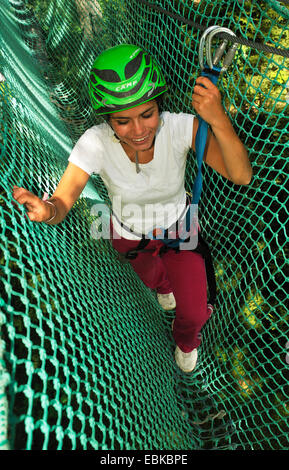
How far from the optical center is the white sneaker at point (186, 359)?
1961 mm

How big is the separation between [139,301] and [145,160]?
0.96m

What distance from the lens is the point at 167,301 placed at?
2.31 m

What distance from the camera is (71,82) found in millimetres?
3719

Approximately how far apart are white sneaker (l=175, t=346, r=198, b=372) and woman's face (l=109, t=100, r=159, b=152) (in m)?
1.22

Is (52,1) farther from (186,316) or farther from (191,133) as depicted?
(186,316)

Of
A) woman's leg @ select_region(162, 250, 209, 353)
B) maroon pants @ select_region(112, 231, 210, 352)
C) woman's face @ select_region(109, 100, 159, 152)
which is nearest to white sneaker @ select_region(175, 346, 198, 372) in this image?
maroon pants @ select_region(112, 231, 210, 352)

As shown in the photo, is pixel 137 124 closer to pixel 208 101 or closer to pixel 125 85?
pixel 125 85

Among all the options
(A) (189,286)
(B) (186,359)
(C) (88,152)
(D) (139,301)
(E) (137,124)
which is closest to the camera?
(E) (137,124)

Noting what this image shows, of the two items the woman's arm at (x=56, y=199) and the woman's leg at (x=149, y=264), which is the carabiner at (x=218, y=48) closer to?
the woman's arm at (x=56, y=199)

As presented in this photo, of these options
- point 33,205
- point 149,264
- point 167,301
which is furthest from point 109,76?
point 167,301

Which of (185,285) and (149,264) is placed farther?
(149,264)

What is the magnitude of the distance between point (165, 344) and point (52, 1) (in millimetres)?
3775

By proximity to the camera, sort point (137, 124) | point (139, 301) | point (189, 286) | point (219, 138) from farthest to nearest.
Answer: point (139, 301) < point (189, 286) < point (137, 124) < point (219, 138)
